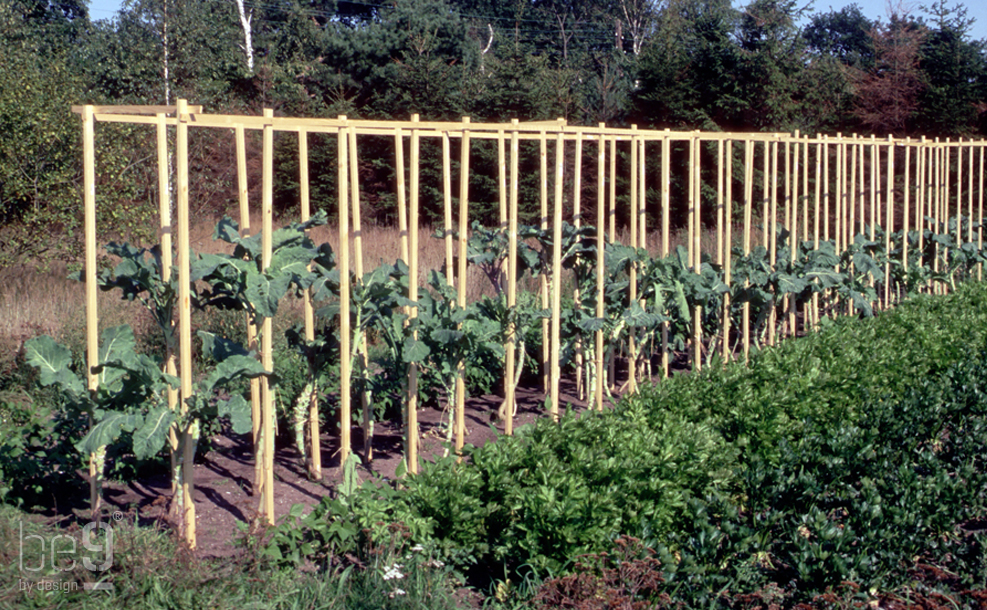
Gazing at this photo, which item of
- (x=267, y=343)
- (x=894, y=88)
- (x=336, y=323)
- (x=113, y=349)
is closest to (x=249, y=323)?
(x=267, y=343)

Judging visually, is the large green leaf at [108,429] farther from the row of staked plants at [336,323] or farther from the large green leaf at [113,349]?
the large green leaf at [113,349]

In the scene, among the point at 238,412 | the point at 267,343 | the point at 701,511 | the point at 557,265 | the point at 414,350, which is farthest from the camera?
the point at 557,265

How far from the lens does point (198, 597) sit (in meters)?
3.16

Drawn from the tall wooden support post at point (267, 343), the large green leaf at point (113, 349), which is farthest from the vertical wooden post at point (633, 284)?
the large green leaf at point (113, 349)

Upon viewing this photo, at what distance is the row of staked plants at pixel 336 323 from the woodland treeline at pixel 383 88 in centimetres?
363

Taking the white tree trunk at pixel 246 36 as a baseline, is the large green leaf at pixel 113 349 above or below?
below

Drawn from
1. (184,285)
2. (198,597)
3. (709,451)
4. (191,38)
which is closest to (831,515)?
(709,451)

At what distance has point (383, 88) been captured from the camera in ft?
96.9

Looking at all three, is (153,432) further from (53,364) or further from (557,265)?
(557,265)

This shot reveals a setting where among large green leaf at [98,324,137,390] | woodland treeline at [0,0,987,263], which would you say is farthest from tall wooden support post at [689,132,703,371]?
woodland treeline at [0,0,987,263]

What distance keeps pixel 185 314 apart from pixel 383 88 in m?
27.0

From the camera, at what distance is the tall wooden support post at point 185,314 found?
3.59 meters

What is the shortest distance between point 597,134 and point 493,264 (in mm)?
1105

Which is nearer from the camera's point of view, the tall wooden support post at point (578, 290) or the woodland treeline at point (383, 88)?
the tall wooden support post at point (578, 290)
